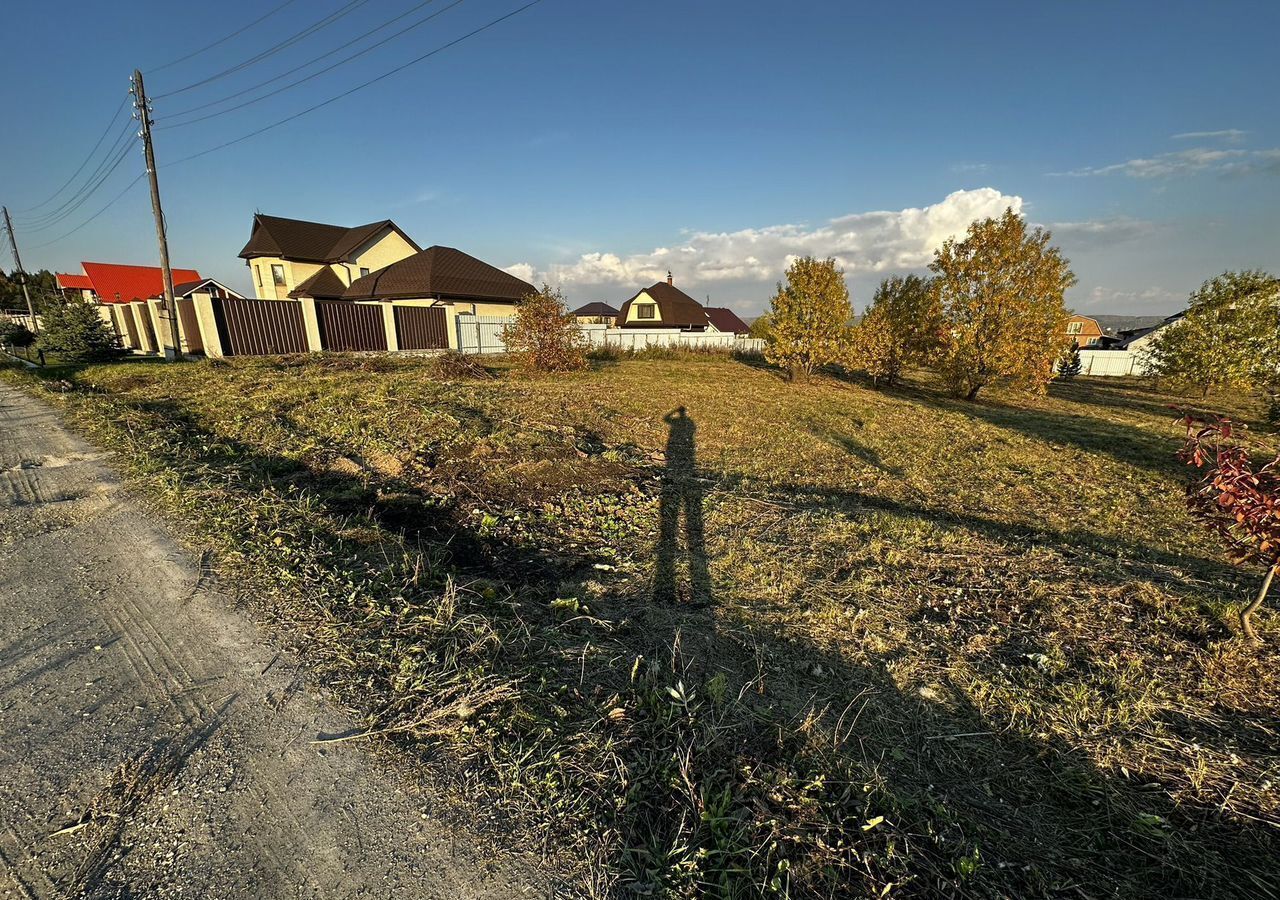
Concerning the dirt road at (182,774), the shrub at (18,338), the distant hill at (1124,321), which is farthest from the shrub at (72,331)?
the distant hill at (1124,321)

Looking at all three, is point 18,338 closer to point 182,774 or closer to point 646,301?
point 182,774

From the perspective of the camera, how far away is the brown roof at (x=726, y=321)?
51219 mm

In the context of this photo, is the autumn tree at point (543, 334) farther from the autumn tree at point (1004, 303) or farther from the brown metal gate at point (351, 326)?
the autumn tree at point (1004, 303)

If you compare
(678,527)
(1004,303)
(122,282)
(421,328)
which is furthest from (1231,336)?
(122,282)

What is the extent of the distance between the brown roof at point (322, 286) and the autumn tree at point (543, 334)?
18.7 metres

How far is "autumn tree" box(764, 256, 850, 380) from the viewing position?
580 inches

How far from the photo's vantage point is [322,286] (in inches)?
1073

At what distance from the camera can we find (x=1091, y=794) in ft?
6.30

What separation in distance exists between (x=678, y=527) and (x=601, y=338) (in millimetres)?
21622

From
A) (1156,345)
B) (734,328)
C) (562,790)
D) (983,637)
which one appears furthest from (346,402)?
(734,328)

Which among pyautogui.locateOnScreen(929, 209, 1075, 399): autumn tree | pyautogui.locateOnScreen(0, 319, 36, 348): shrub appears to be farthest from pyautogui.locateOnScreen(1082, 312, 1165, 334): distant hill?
pyautogui.locateOnScreen(0, 319, 36, 348): shrub

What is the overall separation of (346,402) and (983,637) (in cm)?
860

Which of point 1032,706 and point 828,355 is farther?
point 828,355

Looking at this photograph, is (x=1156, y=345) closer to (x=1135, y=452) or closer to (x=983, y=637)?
(x=1135, y=452)
